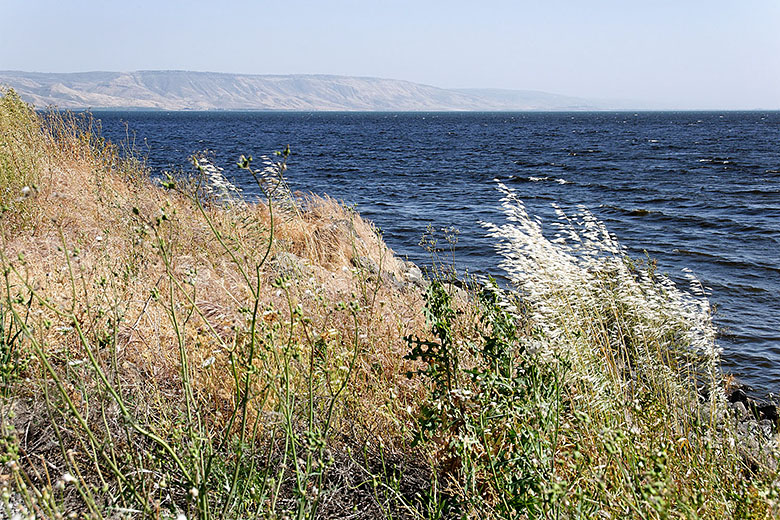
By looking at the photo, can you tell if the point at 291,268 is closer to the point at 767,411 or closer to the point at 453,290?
the point at 453,290

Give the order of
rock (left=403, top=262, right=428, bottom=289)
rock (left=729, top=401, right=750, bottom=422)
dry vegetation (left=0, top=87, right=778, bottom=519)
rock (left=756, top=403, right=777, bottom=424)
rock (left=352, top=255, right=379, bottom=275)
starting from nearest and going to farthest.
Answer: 1. dry vegetation (left=0, top=87, right=778, bottom=519)
2. rock (left=352, top=255, right=379, bottom=275)
3. rock (left=729, top=401, right=750, bottom=422)
4. rock (left=756, top=403, right=777, bottom=424)
5. rock (left=403, top=262, right=428, bottom=289)

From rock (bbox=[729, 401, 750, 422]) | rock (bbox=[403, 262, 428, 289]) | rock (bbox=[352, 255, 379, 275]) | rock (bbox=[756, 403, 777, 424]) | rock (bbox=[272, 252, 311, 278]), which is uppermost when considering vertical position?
rock (bbox=[272, 252, 311, 278])

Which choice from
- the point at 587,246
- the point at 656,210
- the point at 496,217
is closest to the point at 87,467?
the point at 587,246

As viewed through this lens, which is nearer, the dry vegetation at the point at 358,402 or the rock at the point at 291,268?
the dry vegetation at the point at 358,402

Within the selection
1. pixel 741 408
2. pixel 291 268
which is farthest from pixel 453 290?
pixel 741 408

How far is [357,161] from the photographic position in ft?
124

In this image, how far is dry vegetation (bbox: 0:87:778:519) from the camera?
226 cm

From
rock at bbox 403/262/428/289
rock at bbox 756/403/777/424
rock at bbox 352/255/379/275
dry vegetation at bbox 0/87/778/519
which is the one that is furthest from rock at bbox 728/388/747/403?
rock at bbox 352/255/379/275

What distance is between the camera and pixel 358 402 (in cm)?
364

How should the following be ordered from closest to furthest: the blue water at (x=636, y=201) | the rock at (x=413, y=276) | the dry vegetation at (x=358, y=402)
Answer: the dry vegetation at (x=358, y=402)
the rock at (x=413, y=276)
the blue water at (x=636, y=201)

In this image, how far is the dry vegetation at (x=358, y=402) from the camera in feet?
7.42

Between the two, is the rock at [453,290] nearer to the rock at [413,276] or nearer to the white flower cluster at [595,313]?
the white flower cluster at [595,313]

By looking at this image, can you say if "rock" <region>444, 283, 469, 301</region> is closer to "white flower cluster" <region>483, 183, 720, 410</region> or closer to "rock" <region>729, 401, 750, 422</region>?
"white flower cluster" <region>483, 183, 720, 410</region>

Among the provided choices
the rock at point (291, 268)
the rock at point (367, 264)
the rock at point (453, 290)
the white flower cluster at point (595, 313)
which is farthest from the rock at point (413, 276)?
the white flower cluster at point (595, 313)
